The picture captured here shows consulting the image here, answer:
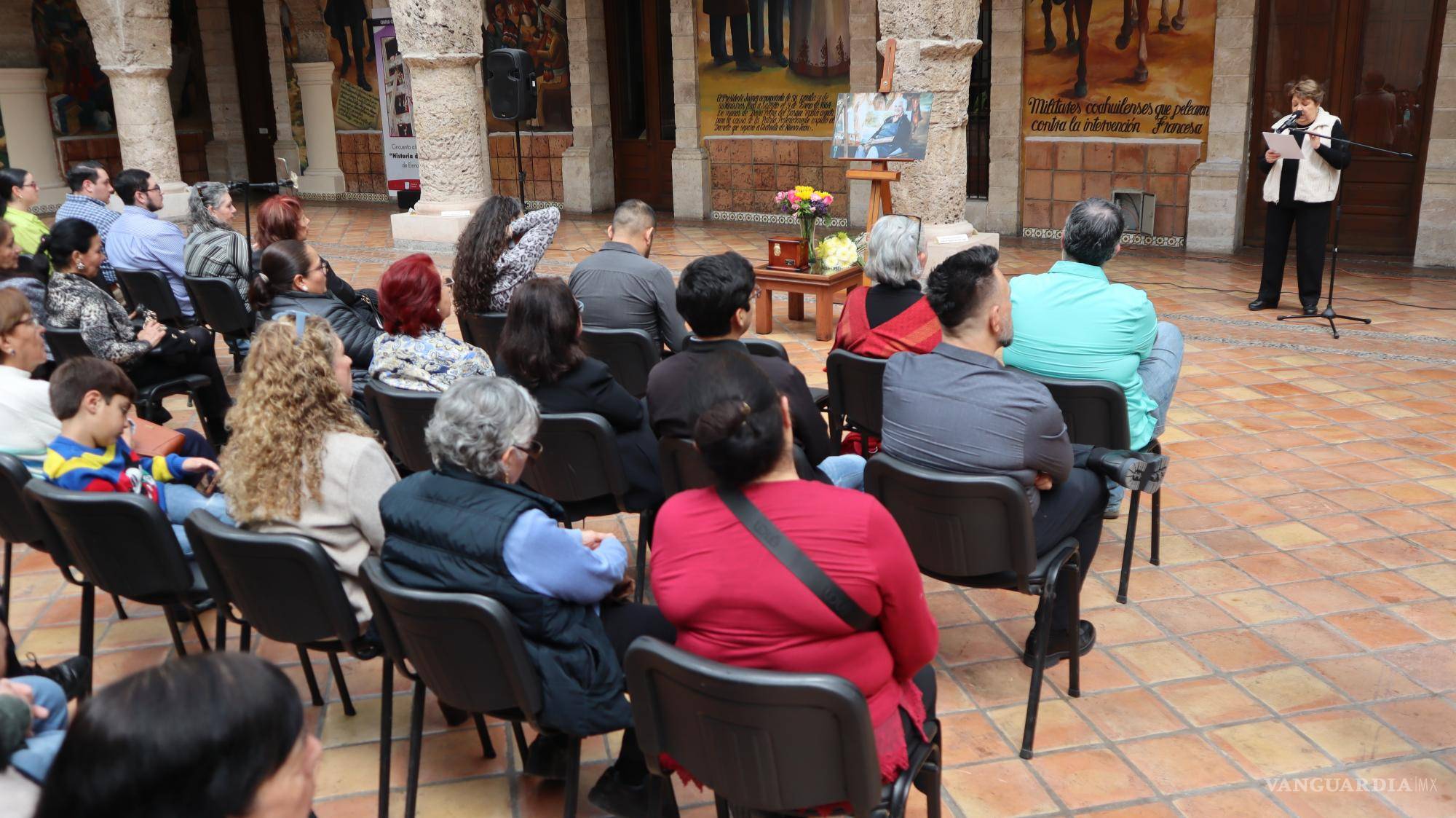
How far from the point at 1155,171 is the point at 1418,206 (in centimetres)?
203

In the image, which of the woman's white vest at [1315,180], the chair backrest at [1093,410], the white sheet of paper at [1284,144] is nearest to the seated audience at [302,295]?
the chair backrest at [1093,410]

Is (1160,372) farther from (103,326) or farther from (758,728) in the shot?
(103,326)

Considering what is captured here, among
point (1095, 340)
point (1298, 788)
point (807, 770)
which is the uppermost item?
point (1095, 340)

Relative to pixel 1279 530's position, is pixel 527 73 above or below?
above

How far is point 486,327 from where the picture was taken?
4.75 m

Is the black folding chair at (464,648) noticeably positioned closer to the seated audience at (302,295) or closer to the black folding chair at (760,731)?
the black folding chair at (760,731)

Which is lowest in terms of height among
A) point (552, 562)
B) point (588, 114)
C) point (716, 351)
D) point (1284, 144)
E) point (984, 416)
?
point (552, 562)

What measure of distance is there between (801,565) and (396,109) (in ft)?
42.7

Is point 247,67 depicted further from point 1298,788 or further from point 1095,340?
point 1298,788

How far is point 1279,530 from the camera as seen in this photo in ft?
13.6

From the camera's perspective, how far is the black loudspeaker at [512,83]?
27.9ft

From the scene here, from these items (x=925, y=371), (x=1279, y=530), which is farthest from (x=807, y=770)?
(x=1279, y=530)

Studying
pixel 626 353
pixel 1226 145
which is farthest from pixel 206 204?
pixel 1226 145

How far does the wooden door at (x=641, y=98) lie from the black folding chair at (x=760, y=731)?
38.0 feet
